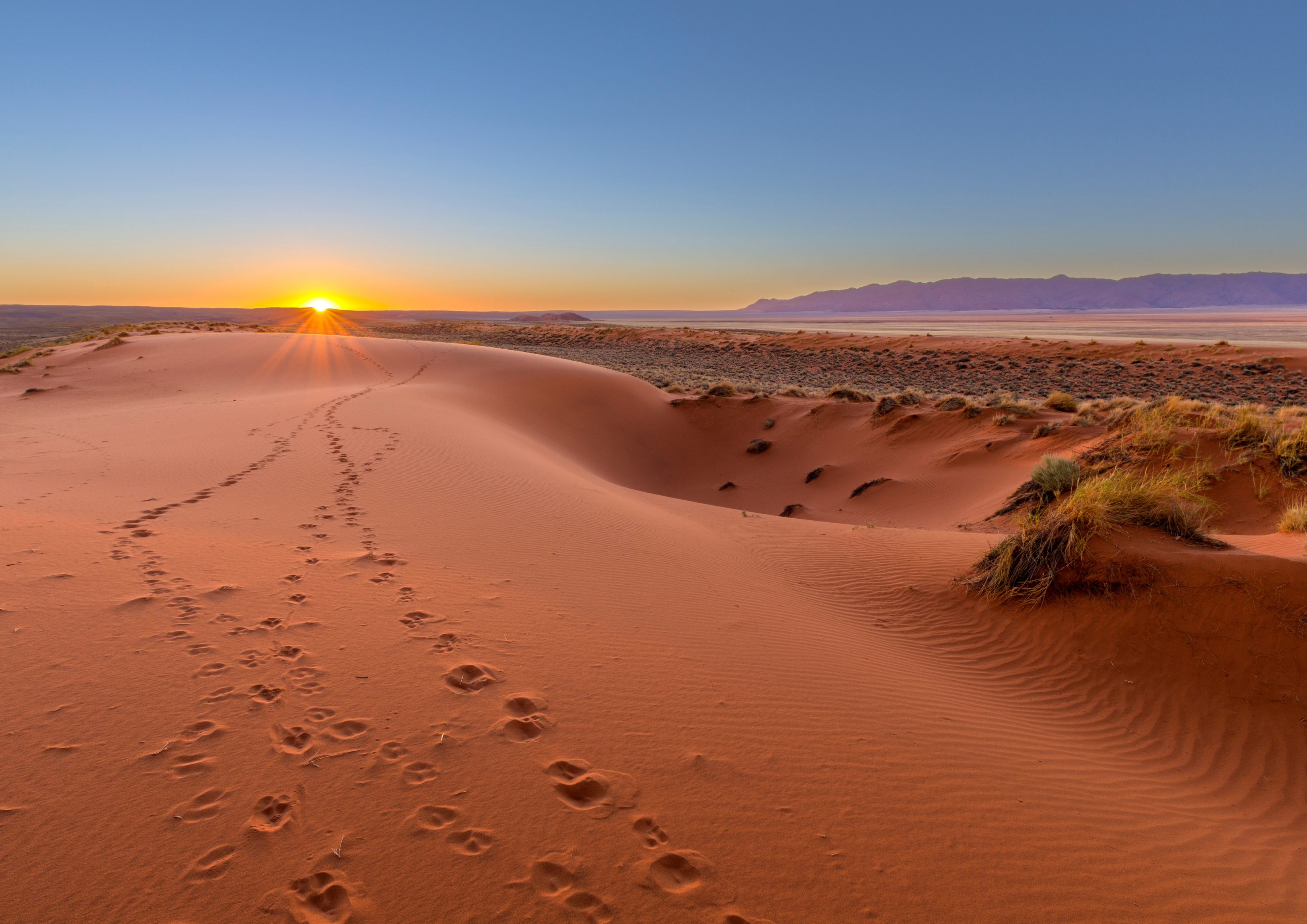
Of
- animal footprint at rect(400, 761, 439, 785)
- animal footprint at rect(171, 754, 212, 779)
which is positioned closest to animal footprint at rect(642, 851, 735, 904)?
animal footprint at rect(400, 761, 439, 785)

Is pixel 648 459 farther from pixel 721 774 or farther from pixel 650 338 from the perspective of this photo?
pixel 650 338

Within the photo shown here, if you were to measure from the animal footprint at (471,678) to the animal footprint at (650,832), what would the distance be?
53.0 inches

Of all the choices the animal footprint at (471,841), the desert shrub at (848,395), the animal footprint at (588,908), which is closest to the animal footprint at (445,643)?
the animal footprint at (471,841)

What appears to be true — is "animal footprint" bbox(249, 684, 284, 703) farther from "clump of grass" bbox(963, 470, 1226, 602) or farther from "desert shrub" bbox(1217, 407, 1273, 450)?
"desert shrub" bbox(1217, 407, 1273, 450)

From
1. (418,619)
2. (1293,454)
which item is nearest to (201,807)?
(418,619)

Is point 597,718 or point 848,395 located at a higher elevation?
point 848,395

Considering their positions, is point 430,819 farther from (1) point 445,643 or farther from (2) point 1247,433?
(2) point 1247,433

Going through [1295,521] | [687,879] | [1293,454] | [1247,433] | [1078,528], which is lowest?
[687,879]

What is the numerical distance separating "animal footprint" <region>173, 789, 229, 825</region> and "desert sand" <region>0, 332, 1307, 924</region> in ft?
0.07

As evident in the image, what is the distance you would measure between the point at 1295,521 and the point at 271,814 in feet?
31.0

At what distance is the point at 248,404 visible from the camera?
1548 centimetres

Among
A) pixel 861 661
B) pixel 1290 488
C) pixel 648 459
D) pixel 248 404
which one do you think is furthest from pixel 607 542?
pixel 248 404

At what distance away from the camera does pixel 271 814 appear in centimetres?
264

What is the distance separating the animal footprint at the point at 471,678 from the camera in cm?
370
